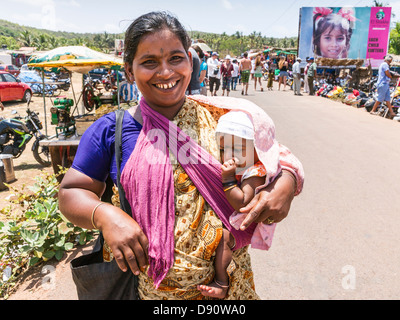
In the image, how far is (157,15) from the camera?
1.25 metres

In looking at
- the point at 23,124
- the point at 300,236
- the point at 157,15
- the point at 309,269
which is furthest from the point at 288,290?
the point at 23,124

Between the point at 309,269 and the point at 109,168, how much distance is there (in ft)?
7.98

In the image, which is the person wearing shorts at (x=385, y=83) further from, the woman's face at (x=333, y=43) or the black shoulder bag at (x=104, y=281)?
the woman's face at (x=333, y=43)

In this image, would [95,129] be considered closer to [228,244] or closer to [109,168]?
[109,168]

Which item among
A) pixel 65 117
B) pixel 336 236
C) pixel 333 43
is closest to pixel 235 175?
pixel 336 236

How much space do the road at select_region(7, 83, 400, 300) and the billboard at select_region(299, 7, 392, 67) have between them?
19.7 meters

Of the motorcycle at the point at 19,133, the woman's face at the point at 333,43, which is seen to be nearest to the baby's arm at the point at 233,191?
the motorcycle at the point at 19,133

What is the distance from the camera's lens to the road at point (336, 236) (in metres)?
2.80

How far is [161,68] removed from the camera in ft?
3.97

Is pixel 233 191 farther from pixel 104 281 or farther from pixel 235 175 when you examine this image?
pixel 104 281

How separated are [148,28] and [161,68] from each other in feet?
0.51

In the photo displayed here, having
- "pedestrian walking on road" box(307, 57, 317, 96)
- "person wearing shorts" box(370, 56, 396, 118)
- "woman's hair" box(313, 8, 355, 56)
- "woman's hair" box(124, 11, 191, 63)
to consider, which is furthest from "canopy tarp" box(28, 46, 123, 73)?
"woman's hair" box(313, 8, 355, 56)

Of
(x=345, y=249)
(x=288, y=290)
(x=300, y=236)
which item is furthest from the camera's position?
(x=300, y=236)

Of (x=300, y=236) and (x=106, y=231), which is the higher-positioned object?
(x=106, y=231)
